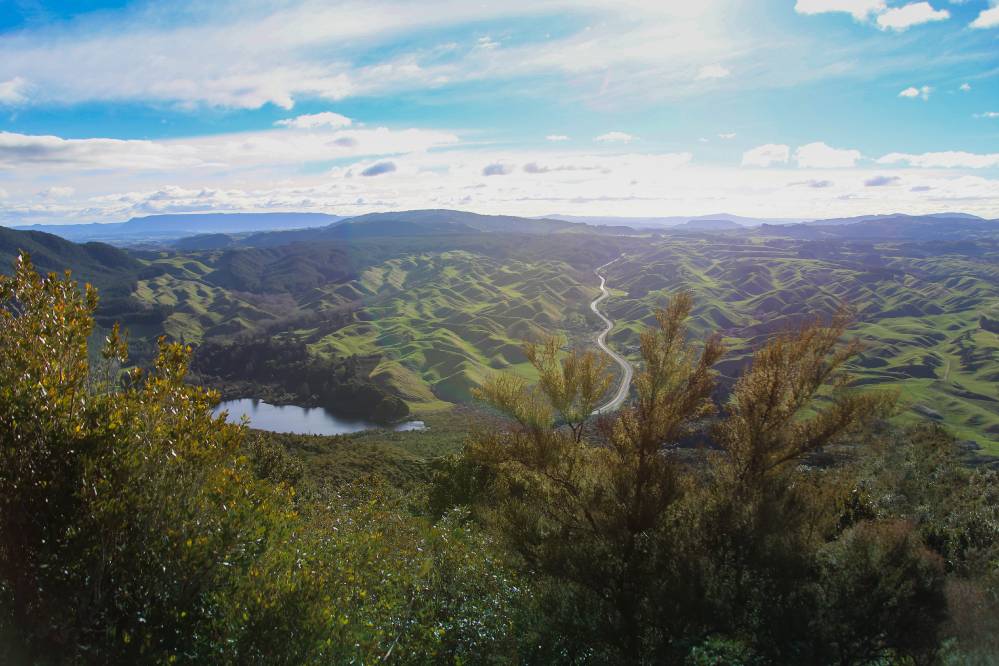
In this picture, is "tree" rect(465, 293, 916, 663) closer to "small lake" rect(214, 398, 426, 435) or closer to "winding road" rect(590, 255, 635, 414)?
"winding road" rect(590, 255, 635, 414)

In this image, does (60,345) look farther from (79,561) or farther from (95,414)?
(79,561)

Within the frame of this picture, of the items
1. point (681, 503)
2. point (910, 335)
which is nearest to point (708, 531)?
point (681, 503)

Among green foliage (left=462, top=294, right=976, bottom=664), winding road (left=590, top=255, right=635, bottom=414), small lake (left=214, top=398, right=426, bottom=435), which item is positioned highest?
green foliage (left=462, top=294, right=976, bottom=664)

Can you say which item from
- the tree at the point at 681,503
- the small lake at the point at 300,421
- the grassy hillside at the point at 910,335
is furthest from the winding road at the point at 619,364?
the small lake at the point at 300,421

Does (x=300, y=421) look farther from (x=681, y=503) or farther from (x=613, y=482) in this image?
(x=681, y=503)

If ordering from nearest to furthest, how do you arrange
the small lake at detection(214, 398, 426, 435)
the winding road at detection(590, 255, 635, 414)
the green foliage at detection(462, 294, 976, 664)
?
the green foliage at detection(462, 294, 976, 664)
the winding road at detection(590, 255, 635, 414)
the small lake at detection(214, 398, 426, 435)

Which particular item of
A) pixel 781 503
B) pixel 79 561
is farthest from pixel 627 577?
pixel 79 561

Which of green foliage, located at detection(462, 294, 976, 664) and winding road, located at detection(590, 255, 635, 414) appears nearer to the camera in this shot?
green foliage, located at detection(462, 294, 976, 664)

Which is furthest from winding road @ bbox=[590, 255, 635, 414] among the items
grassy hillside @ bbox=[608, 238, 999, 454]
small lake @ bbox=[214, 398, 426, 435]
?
small lake @ bbox=[214, 398, 426, 435]

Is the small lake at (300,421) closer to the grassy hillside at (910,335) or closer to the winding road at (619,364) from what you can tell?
the winding road at (619,364)
